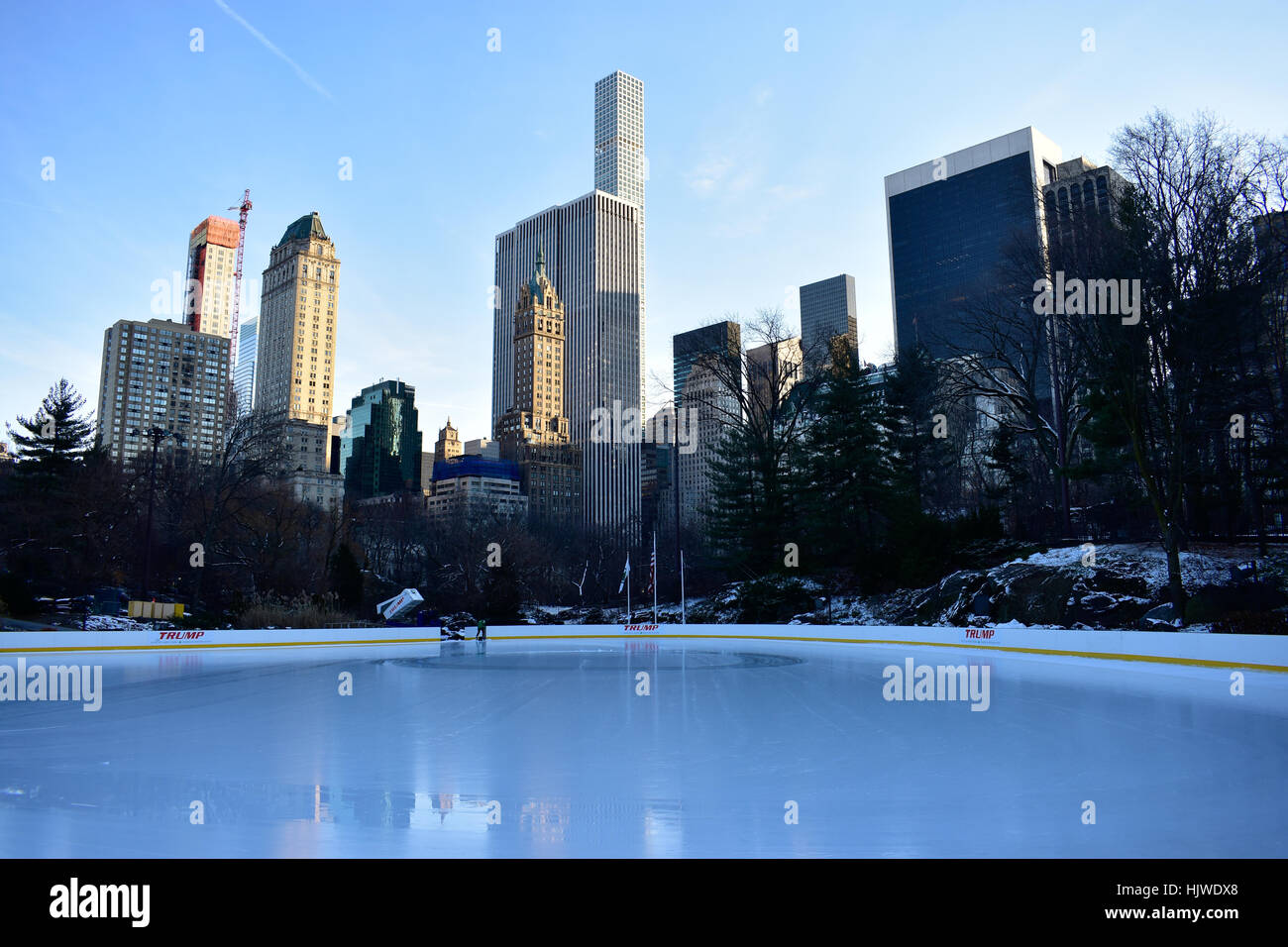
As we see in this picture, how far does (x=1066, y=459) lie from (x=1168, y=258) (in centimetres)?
1036

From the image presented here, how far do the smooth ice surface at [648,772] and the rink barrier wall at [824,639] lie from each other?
1545 millimetres

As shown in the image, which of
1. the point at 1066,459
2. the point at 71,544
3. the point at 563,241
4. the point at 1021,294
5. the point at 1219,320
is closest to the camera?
the point at 1219,320

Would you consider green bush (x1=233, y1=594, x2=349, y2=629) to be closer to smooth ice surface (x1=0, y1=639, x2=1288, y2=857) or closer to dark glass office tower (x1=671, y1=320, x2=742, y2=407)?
smooth ice surface (x1=0, y1=639, x2=1288, y2=857)

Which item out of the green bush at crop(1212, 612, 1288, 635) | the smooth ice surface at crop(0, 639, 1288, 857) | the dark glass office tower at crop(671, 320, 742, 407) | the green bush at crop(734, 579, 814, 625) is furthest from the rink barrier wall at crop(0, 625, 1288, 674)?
the dark glass office tower at crop(671, 320, 742, 407)

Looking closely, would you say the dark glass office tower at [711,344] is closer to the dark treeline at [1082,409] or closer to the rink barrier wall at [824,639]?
the dark treeline at [1082,409]

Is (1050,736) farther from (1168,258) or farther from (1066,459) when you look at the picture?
(1066,459)

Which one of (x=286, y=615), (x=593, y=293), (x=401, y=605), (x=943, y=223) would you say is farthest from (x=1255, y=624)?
(x=593, y=293)

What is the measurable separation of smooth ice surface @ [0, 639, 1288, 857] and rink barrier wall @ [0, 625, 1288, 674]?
1.55 metres

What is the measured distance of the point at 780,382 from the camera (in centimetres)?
4675

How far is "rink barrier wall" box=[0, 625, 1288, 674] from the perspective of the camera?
15508 millimetres

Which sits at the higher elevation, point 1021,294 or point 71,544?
point 1021,294

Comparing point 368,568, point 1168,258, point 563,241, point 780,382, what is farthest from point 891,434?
point 563,241

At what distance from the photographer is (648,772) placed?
22.0 ft

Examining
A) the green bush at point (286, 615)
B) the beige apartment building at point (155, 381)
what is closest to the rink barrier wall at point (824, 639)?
the green bush at point (286, 615)
